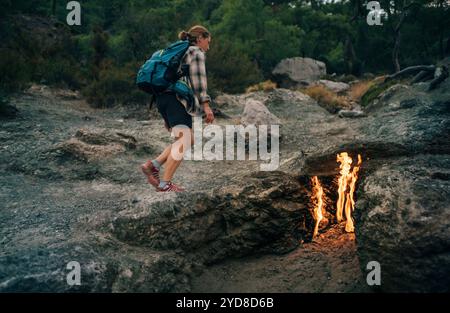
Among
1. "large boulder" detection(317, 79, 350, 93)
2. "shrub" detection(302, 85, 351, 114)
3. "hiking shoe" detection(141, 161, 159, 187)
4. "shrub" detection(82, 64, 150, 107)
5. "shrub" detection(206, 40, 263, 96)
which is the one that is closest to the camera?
"hiking shoe" detection(141, 161, 159, 187)

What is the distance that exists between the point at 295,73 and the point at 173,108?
14.6m

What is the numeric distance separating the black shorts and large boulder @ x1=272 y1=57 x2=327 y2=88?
13760 millimetres

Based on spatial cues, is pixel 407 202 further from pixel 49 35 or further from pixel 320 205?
pixel 49 35

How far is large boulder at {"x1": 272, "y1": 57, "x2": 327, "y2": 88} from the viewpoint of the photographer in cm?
1727

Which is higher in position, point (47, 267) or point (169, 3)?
point (169, 3)

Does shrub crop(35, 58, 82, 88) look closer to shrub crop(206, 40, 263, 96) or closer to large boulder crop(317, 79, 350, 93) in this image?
shrub crop(206, 40, 263, 96)

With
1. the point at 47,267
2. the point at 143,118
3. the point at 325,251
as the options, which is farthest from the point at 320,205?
the point at 143,118

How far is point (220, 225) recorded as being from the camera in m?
3.95

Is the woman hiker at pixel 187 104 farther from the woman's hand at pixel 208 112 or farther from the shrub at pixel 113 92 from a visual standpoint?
the shrub at pixel 113 92

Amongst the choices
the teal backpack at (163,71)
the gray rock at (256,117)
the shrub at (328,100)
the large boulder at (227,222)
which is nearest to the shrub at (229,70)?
the shrub at (328,100)

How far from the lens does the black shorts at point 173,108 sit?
3.89 metres

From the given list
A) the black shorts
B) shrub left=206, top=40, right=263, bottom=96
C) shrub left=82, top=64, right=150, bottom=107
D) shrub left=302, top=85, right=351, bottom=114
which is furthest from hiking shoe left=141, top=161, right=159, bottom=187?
shrub left=206, top=40, right=263, bottom=96

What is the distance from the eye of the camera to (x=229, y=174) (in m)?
5.66

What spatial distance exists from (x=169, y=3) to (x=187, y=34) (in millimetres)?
18791
